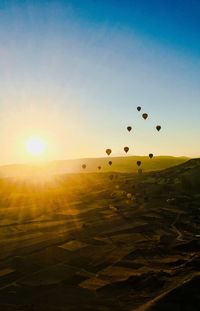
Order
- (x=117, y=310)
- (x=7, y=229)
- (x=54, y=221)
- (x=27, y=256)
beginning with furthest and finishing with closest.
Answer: (x=54, y=221) → (x=7, y=229) → (x=27, y=256) → (x=117, y=310)

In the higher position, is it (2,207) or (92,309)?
(2,207)

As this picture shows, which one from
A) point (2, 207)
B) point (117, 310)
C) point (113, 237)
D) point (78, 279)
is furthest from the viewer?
point (2, 207)

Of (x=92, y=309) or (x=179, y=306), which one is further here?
(x=92, y=309)

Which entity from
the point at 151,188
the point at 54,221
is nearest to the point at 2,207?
the point at 54,221

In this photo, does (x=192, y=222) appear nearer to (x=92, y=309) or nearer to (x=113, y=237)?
(x=113, y=237)

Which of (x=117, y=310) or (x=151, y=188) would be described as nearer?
(x=117, y=310)

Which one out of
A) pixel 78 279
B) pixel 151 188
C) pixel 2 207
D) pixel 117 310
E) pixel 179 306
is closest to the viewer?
pixel 179 306

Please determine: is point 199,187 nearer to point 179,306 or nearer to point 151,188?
point 151,188

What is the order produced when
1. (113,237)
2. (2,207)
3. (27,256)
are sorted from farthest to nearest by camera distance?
(2,207), (113,237), (27,256)

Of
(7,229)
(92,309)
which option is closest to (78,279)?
(92,309)
